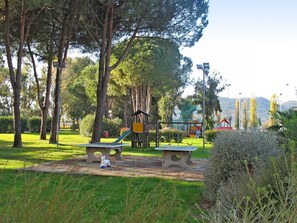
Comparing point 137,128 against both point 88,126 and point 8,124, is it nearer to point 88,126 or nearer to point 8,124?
point 88,126

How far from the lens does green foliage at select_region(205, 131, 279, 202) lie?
4.82 m

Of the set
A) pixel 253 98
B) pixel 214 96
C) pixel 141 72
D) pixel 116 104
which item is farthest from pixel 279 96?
pixel 141 72

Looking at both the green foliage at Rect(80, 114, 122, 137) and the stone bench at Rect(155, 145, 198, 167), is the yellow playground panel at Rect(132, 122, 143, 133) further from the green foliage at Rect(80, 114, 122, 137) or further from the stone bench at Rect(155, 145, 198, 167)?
the green foliage at Rect(80, 114, 122, 137)

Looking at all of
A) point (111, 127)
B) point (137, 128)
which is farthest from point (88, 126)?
point (137, 128)

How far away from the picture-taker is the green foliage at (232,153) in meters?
4.82

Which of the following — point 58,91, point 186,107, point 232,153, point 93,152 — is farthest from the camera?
point 186,107

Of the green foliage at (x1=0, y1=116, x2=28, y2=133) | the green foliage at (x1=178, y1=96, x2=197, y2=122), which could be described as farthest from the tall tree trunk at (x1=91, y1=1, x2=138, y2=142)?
the green foliage at (x1=178, y1=96, x2=197, y2=122)

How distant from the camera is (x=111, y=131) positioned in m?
27.5

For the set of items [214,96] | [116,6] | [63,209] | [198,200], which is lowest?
[198,200]

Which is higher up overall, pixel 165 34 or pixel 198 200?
pixel 165 34

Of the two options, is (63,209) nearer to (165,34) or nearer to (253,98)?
(165,34)

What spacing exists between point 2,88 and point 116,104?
1252 centimetres

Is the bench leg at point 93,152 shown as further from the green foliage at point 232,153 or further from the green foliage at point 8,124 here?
the green foliage at point 8,124

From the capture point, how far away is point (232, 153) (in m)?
4.95
